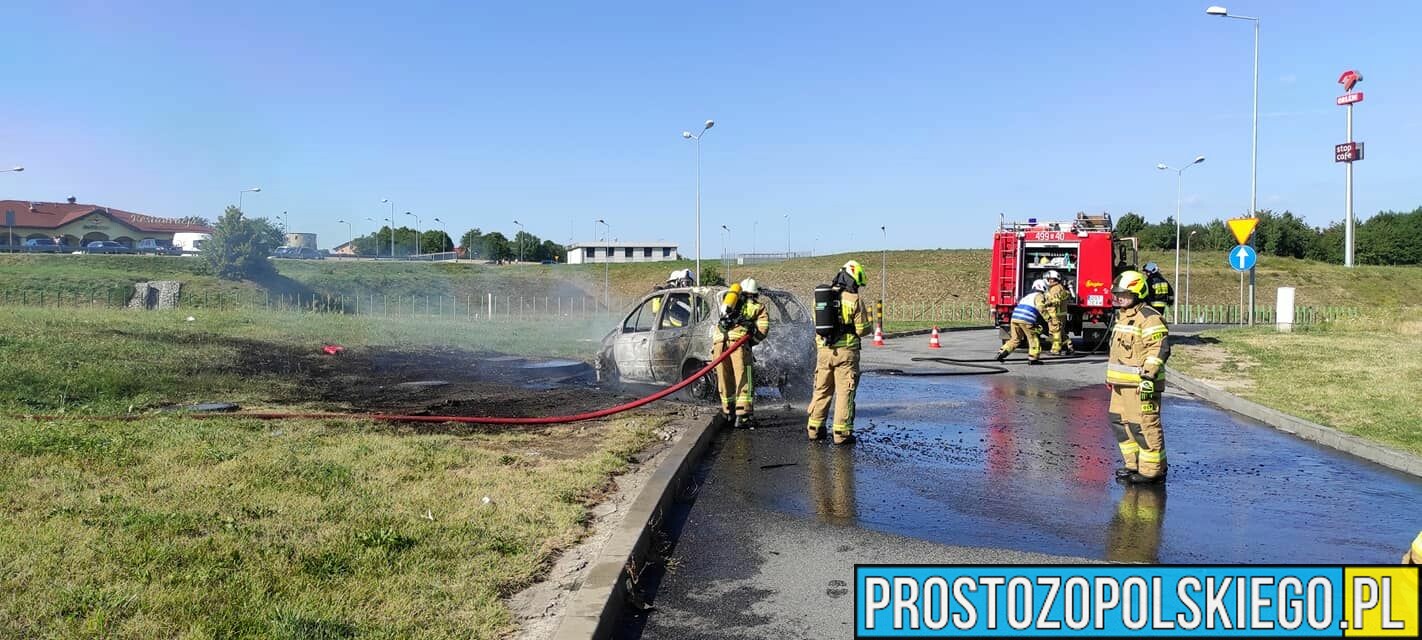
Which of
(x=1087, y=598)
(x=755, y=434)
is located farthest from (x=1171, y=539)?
(x=755, y=434)

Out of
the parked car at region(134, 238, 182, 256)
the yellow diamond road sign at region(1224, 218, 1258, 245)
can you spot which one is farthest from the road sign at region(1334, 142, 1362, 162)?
the parked car at region(134, 238, 182, 256)

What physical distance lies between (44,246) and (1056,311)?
78010 mm

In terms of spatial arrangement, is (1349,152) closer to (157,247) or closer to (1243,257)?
(1243,257)

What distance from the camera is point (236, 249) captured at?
163 ft

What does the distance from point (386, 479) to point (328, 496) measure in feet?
2.07

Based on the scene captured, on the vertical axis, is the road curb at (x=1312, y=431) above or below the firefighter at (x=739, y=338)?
below

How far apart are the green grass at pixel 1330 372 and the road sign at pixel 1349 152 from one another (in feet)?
159

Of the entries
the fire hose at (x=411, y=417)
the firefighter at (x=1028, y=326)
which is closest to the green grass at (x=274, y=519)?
the fire hose at (x=411, y=417)

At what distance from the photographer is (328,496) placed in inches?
247

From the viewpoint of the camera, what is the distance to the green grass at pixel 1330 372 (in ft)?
34.7

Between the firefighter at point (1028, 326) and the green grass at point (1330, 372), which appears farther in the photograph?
the firefighter at point (1028, 326)

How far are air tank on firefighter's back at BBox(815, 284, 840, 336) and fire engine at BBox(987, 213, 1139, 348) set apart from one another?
44.6ft

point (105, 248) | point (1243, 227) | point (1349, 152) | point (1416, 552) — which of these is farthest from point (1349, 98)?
point (105, 248)

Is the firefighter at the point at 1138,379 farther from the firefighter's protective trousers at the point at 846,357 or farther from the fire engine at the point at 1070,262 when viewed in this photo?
the fire engine at the point at 1070,262
